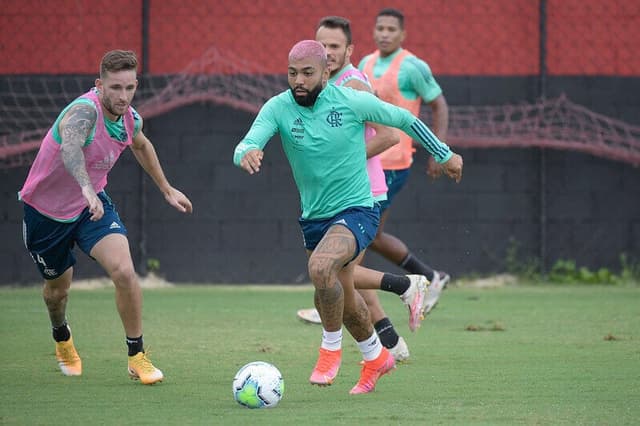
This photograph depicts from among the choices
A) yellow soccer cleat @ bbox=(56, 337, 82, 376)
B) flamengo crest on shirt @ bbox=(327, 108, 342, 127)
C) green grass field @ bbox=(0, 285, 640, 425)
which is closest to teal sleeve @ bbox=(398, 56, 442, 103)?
green grass field @ bbox=(0, 285, 640, 425)

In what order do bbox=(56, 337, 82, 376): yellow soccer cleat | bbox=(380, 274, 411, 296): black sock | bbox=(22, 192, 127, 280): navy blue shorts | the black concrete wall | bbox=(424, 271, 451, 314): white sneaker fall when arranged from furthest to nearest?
the black concrete wall < bbox=(424, 271, 451, 314): white sneaker < bbox=(380, 274, 411, 296): black sock < bbox=(56, 337, 82, 376): yellow soccer cleat < bbox=(22, 192, 127, 280): navy blue shorts

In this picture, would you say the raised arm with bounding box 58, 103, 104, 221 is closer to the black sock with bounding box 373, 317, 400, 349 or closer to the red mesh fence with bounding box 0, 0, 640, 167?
the black sock with bounding box 373, 317, 400, 349

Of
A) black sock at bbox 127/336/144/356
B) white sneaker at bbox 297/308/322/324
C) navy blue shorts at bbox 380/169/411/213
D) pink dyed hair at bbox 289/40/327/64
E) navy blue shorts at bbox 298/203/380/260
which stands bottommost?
white sneaker at bbox 297/308/322/324

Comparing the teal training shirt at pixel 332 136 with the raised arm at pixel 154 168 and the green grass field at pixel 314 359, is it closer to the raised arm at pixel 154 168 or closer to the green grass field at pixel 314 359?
the raised arm at pixel 154 168

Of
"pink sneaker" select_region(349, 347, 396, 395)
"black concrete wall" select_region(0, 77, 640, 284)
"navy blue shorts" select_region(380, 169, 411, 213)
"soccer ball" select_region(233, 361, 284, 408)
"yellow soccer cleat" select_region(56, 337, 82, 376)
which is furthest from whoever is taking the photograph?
"black concrete wall" select_region(0, 77, 640, 284)

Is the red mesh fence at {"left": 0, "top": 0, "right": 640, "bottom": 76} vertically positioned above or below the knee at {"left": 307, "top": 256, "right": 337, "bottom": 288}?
above

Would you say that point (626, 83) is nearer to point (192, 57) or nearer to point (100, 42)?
point (192, 57)

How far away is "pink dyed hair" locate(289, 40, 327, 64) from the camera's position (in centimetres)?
621

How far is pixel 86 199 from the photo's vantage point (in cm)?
620

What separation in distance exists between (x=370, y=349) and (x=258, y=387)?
88 cm

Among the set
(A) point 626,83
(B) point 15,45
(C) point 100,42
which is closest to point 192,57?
(C) point 100,42

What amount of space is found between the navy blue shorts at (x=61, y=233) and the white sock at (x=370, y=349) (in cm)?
152

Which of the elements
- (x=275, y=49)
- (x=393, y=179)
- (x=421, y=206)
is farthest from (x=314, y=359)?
(x=275, y=49)

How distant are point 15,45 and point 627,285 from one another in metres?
6.96
